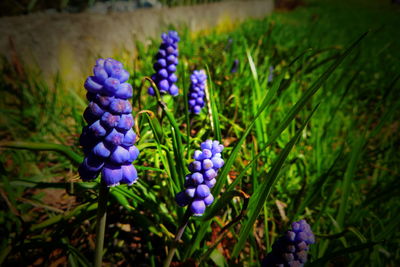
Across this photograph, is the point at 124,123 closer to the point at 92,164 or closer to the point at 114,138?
the point at 114,138

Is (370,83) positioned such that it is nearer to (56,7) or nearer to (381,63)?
(381,63)

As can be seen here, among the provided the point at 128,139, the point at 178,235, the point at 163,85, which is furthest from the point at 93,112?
the point at 163,85

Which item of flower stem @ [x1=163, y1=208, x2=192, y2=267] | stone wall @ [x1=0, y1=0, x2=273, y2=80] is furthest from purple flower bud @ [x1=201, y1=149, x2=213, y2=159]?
stone wall @ [x1=0, y1=0, x2=273, y2=80]

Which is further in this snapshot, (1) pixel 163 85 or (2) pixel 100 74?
(1) pixel 163 85

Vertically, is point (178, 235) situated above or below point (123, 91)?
below

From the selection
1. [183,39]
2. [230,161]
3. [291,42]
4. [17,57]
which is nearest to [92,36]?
[17,57]

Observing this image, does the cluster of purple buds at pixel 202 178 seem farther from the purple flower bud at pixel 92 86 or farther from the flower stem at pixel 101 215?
the purple flower bud at pixel 92 86
